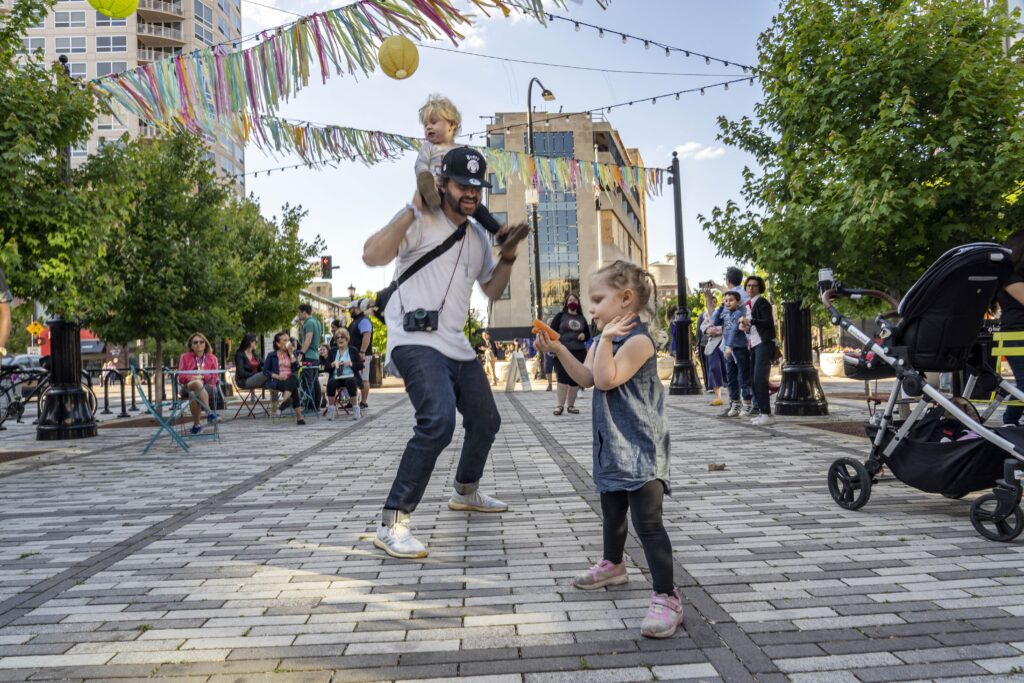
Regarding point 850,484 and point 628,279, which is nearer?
point 628,279

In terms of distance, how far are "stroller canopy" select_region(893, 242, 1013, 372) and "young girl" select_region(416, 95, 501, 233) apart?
236 cm

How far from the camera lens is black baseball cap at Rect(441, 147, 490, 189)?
13.5 feet

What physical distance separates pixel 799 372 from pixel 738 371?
807 millimetres

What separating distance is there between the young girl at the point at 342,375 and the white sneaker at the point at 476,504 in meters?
8.91

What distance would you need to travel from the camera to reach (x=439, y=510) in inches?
207

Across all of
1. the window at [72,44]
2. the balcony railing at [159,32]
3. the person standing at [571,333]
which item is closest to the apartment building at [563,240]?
the balcony railing at [159,32]

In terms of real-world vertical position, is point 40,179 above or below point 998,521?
above

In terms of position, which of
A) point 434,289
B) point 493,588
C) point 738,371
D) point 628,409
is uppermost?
point 434,289

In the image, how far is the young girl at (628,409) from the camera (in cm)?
298

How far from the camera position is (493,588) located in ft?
11.4

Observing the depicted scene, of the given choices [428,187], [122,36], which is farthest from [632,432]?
[122,36]

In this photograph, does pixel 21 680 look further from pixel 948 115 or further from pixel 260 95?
pixel 948 115

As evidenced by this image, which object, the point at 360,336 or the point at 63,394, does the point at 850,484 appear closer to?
the point at 360,336

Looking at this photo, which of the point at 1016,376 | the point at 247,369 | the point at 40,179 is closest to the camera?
the point at 1016,376
